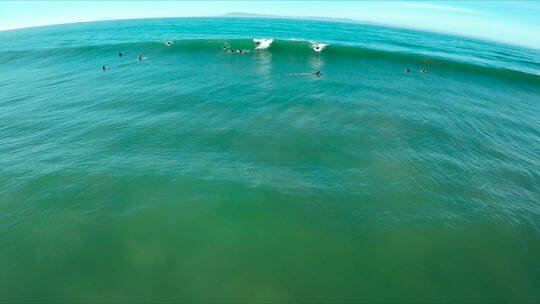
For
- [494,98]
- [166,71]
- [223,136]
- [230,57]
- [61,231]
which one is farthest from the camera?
[230,57]

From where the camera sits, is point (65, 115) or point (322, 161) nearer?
point (322, 161)

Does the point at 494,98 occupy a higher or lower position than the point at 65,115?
higher

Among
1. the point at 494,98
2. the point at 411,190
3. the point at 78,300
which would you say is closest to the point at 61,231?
the point at 78,300

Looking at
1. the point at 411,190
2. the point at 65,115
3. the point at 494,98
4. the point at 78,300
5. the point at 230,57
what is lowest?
the point at 78,300

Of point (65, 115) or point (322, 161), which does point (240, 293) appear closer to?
point (322, 161)

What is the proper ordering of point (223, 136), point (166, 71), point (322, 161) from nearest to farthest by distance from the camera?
point (322, 161) < point (223, 136) < point (166, 71)

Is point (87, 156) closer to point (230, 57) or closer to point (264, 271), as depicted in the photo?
point (264, 271)

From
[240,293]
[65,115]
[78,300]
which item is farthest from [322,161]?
[65,115]
